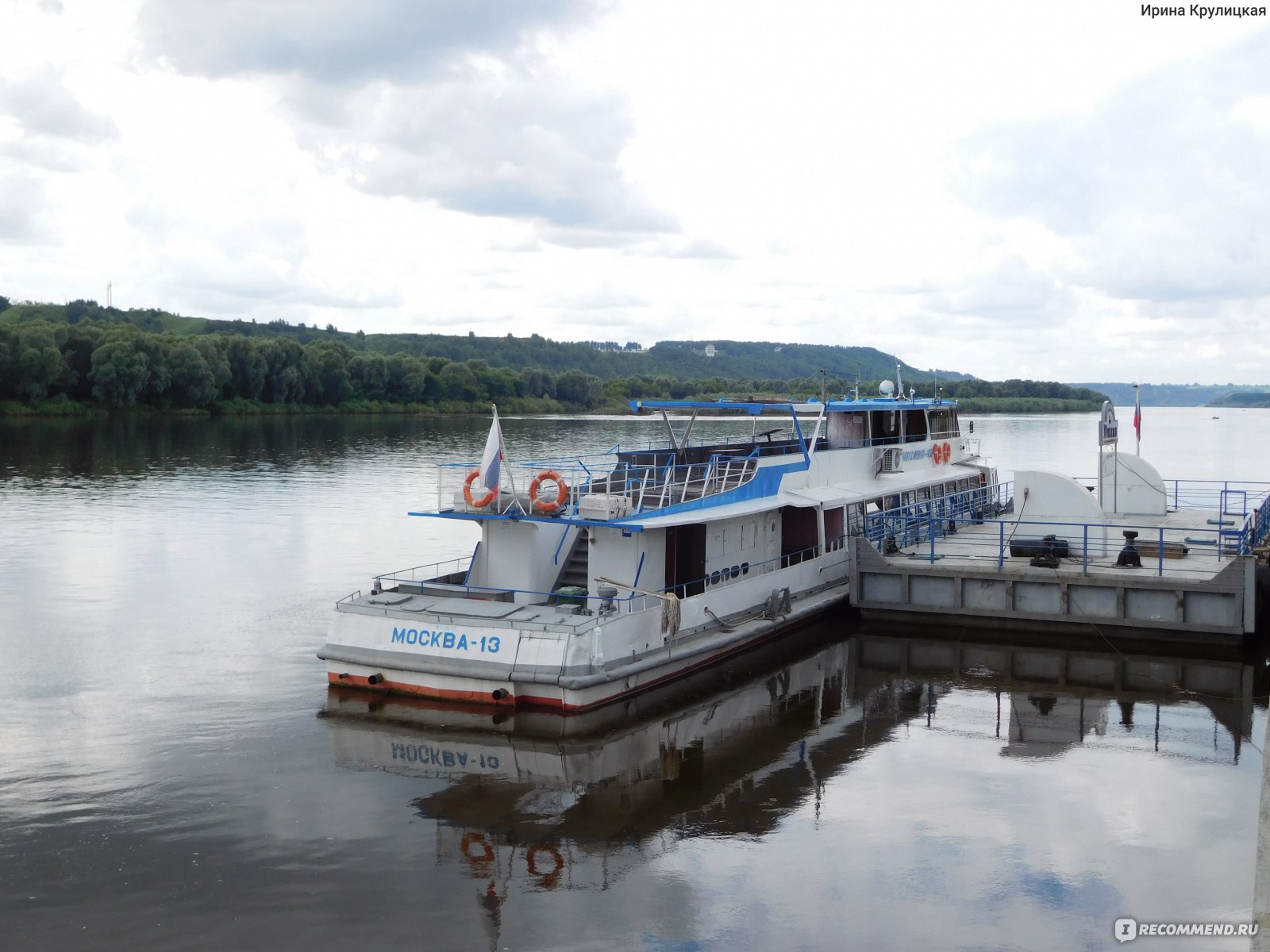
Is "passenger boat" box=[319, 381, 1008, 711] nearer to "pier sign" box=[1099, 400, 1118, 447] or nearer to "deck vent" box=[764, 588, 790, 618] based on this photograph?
"deck vent" box=[764, 588, 790, 618]

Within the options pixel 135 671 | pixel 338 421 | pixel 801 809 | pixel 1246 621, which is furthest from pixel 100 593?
pixel 338 421

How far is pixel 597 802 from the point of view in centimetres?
1430

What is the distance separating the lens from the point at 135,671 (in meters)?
19.7

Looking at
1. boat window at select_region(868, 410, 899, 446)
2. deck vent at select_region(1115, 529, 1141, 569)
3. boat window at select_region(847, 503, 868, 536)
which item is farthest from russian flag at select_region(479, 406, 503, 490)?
deck vent at select_region(1115, 529, 1141, 569)

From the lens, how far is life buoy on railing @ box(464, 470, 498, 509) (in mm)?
19141

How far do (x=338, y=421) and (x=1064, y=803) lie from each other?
91301 mm

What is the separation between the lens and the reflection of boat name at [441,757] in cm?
1534

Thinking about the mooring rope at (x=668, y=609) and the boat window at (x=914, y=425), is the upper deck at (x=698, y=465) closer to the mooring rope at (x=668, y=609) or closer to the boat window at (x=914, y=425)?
the boat window at (x=914, y=425)

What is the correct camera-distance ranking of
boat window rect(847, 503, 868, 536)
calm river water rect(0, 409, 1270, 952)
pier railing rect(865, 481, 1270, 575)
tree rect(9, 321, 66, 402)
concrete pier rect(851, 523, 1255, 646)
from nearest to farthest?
calm river water rect(0, 409, 1270, 952)
concrete pier rect(851, 523, 1255, 646)
pier railing rect(865, 481, 1270, 575)
boat window rect(847, 503, 868, 536)
tree rect(9, 321, 66, 402)

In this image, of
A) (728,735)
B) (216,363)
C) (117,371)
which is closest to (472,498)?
(728,735)

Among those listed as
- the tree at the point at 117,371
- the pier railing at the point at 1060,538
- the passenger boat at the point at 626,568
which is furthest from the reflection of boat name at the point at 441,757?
the tree at the point at 117,371

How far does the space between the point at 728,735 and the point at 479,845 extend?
5.45 meters

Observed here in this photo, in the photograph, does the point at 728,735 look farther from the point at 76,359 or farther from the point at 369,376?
the point at 369,376

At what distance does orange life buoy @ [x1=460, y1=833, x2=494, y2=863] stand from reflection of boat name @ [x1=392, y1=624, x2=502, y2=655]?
13.6 ft
